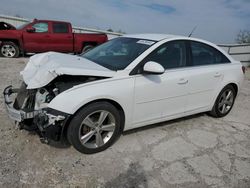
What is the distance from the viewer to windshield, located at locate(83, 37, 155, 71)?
3232 millimetres

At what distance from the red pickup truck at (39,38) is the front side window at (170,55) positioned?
312 inches

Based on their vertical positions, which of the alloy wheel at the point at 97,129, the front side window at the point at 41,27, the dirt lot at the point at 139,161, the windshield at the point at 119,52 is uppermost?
the front side window at the point at 41,27

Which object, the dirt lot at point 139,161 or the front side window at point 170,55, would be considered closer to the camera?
the dirt lot at point 139,161

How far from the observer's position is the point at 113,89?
2885 millimetres

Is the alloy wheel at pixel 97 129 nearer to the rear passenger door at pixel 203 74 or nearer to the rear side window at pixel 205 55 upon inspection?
the rear passenger door at pixel 203 74

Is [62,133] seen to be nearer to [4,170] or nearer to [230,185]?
[4,170]

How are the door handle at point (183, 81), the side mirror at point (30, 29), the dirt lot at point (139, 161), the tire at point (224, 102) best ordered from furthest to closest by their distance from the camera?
the side mirror at point (30, 29) → the tire at point (224, 102) → the door handle at point (183, 81) → the dirt lot at point (139, 161)

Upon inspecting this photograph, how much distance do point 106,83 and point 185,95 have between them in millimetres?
1452

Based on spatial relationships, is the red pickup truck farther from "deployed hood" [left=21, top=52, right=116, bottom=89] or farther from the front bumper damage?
the front bumper damage

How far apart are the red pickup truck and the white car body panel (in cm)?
737

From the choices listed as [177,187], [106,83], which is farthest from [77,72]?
[177,187]

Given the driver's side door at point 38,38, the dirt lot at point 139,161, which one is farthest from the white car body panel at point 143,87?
the driver's side door at point 38,38

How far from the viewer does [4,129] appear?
3.47 meters

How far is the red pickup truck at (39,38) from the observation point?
992 centimetres
